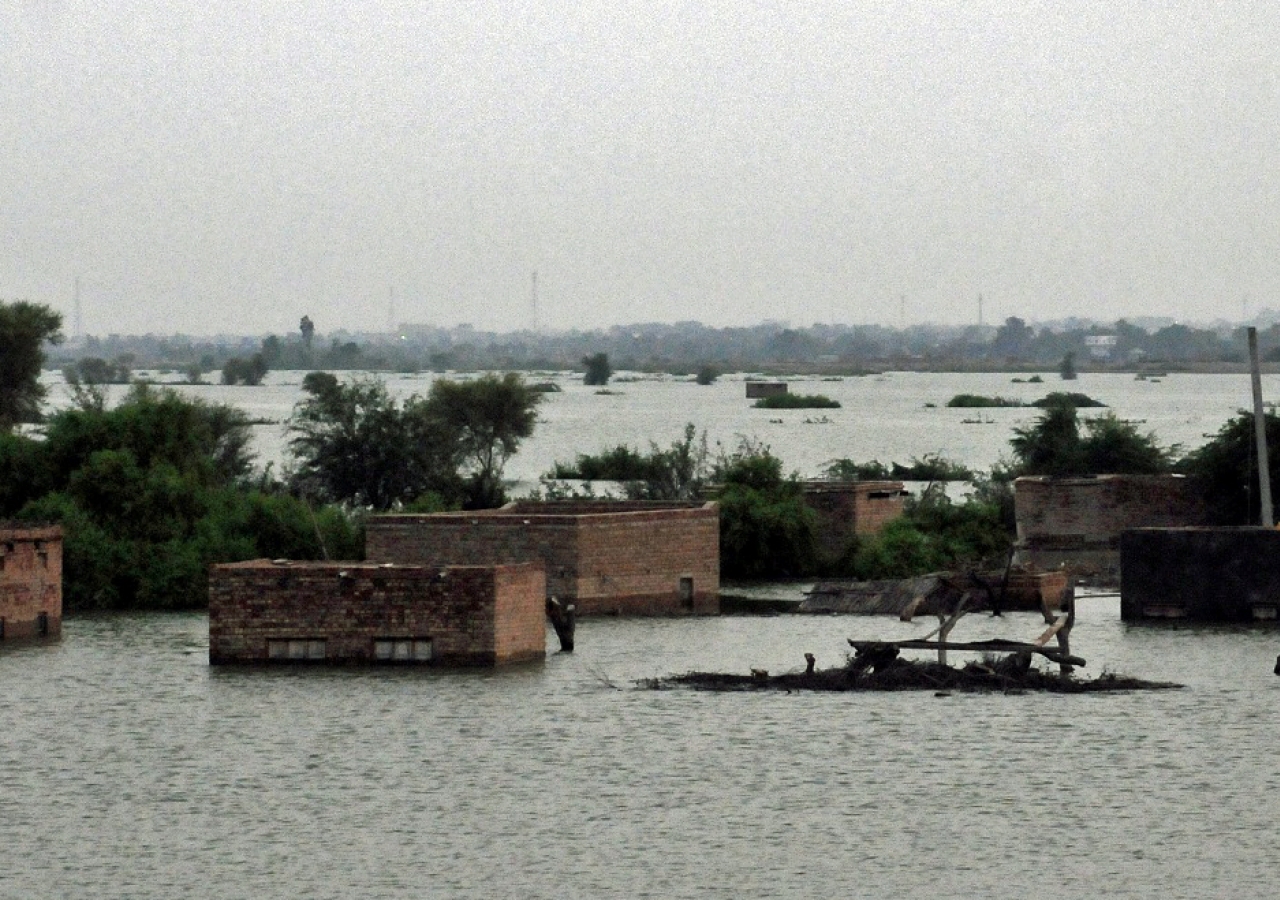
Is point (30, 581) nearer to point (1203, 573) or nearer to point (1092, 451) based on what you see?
point (1203, 573)

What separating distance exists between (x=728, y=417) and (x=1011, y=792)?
14724 cm

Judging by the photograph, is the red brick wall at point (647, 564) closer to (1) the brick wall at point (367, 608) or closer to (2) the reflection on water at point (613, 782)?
(2) the reflection on water at point (613, 782)

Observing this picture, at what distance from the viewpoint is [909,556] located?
165ft

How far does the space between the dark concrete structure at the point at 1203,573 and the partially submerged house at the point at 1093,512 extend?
8.88 metres

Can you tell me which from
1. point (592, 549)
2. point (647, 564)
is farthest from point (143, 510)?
point (647, 564)

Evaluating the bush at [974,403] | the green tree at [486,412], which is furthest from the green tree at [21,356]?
the bush at [974,403]

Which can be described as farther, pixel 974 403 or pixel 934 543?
pixel 974 403

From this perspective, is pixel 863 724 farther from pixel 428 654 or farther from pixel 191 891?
pixel 191 891

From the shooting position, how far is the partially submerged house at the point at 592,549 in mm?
42500

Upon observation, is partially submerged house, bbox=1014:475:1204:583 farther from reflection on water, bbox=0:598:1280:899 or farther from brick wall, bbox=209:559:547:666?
brick wall, bbox=209:559:547:666

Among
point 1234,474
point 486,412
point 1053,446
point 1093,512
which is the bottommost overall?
point 1093,512

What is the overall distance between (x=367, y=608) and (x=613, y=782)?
753 centimetres

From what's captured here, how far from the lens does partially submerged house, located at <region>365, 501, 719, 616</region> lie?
42.5 m

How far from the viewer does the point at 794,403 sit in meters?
192
